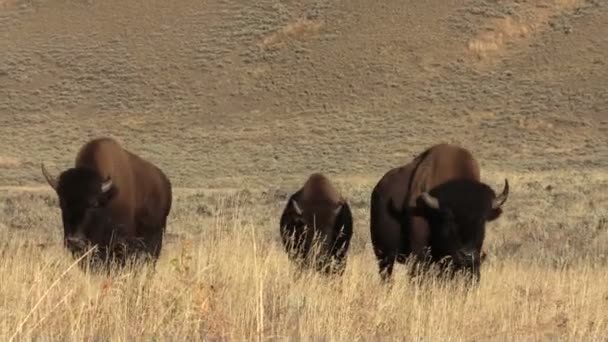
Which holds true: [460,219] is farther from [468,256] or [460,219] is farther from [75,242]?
[75,242]

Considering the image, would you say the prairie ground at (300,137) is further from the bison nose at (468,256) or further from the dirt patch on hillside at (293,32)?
the bison nose at (468,256)

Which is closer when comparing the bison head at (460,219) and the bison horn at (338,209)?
the bison head at (460,219)

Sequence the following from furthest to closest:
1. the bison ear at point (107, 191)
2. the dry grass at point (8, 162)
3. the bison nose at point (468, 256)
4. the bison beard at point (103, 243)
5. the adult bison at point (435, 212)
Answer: the dry grass at point (8, 162)
the bison ear at point (107, 191)
the bison beard at point (103, 243)
the adult bison at point (435, 212)
the bison nose at point (468, 256)

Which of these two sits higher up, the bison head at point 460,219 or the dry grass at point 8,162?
the bison head at point 460,219

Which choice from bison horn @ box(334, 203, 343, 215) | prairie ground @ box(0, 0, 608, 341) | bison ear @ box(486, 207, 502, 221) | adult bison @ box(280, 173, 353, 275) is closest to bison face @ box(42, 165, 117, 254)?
prairie ground @ box(0, 0, 608, 341)

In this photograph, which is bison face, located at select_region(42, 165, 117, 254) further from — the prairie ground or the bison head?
the bison head

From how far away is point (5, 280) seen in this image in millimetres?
9273

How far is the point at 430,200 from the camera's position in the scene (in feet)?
40.0

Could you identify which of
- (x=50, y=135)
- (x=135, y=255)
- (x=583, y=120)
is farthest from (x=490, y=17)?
(x=135, y=255)

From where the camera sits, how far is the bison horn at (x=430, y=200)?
39.7 feet

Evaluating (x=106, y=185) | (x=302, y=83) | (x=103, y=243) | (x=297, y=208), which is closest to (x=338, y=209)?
(x=297, y=208)

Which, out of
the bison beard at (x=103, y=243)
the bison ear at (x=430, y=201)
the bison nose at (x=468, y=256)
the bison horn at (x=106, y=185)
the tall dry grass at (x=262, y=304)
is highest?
the tall dry grass at (x=262, y=304)

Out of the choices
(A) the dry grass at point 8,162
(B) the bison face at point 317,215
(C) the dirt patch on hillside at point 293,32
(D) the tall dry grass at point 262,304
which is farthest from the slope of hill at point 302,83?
(D) the tall dry grass at point 262,304

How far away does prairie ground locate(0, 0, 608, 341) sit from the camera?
8.50 meters
